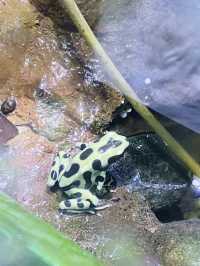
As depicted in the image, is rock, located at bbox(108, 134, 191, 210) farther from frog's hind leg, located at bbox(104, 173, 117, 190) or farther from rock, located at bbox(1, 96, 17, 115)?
rock, located at bbox(1, 96, 17, 115)

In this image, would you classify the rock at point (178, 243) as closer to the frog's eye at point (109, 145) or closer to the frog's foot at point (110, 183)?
the frog's foot at point (110, 183)

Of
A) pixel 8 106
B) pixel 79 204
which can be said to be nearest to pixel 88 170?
pixel 79 204

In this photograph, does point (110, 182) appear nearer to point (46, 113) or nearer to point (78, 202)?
point (78, 202)

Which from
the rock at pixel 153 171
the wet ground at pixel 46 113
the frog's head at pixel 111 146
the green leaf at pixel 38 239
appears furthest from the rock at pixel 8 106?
the green leaf at pixel 38 239

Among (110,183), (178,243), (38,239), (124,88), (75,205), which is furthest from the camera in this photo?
(124,88)

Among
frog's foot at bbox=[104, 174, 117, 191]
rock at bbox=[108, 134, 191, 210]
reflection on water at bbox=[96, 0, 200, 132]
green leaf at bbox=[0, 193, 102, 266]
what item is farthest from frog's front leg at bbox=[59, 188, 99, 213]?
green leaf at bbox=[0, 193, 102, 266]

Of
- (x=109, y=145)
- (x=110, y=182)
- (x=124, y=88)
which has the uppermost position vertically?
(x=124, y=88)
